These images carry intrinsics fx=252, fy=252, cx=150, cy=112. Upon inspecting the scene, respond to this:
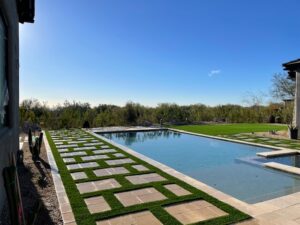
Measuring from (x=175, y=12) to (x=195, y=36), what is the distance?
340 centimetres

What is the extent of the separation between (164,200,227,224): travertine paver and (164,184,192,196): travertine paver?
41 cm

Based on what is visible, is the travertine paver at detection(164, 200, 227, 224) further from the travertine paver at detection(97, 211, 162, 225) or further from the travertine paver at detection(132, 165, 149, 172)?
the travertine paver at detection(132, 165, 149, 172)

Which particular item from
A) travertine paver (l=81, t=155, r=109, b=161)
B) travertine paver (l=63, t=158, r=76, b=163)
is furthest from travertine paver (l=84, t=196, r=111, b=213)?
travertine paver (l=81, t=155, r=109, b=161)

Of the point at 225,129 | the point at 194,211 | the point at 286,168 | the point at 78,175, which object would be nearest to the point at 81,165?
the point at 78,175

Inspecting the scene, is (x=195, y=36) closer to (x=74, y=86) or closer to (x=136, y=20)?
(x=136, y=20)

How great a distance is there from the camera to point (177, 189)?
4863mm

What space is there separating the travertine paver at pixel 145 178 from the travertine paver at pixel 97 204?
3.68 feet

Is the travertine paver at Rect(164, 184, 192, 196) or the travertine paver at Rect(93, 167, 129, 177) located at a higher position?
the travertine paver at Rect(93, 167, 129, 177)

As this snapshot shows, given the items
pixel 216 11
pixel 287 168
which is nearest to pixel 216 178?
pixel 287 168

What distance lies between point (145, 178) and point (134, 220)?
2.09 meters

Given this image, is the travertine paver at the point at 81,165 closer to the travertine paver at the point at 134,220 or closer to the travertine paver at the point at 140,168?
the travertine paver at the point at 140,168

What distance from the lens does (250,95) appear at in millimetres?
28266

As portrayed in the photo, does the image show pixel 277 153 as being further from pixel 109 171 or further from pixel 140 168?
pixel 109 171

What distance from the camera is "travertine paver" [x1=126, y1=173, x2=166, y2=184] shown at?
212 inches
